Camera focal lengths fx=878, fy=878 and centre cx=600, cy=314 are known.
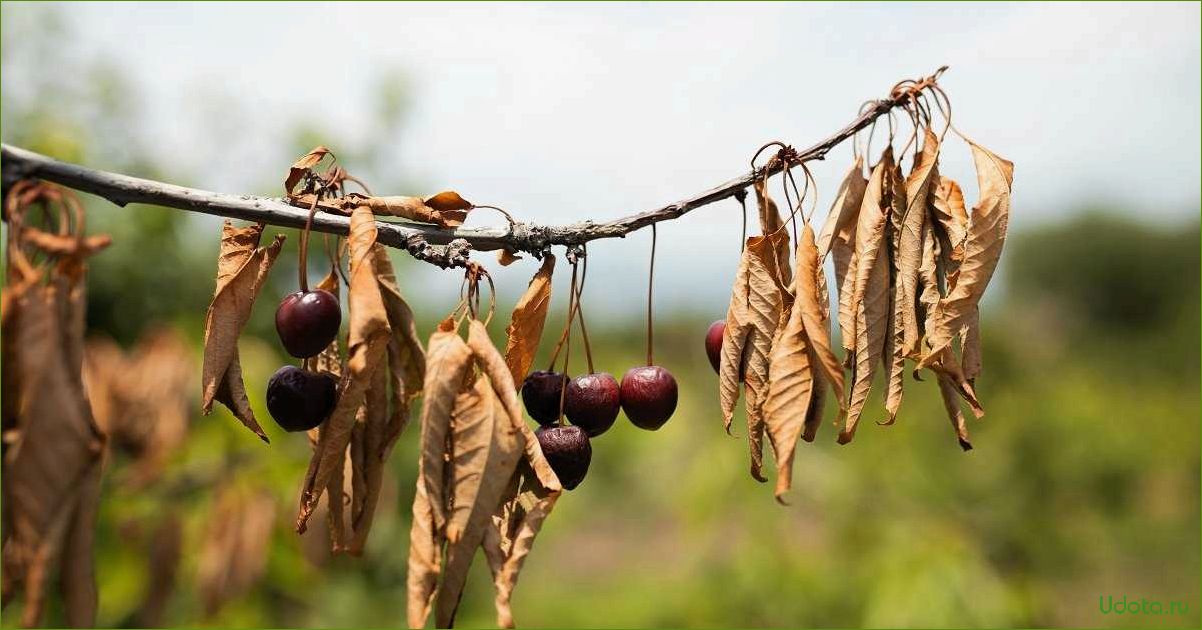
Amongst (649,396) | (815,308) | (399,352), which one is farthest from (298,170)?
(815,308)

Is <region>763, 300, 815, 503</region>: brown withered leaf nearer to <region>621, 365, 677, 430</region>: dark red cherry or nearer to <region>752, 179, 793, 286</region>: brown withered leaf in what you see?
<region>752, 179, 793, 286</region>: brown withered leaf

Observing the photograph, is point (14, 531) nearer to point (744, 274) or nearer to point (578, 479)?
point (578, 479)

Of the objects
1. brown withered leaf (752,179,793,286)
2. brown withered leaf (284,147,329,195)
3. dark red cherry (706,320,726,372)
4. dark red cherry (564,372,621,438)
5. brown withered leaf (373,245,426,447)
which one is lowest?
dark red cherry (564,372,621,438)

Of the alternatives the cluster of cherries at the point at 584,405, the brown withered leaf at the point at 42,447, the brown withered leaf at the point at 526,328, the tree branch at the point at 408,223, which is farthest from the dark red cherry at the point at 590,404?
the brown withered leaf at the point at 42,447

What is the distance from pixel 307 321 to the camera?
4.61ft

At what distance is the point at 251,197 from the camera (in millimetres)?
1262

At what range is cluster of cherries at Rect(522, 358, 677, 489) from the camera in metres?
1.47

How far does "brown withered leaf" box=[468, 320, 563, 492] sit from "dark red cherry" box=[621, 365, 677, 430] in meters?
0.42

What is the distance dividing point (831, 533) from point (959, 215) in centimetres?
486

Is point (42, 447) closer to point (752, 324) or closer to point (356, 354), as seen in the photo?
point (356, 354)

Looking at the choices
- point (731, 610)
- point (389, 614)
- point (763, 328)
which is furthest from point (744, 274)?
point (731, 610)

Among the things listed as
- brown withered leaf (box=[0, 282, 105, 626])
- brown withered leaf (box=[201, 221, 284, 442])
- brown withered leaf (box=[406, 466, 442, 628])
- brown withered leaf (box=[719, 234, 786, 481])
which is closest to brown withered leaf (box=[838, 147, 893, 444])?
brown withered leaf (box=[719, 234, 786, 481])

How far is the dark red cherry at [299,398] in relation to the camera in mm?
1360

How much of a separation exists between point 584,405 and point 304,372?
1.59 feet
